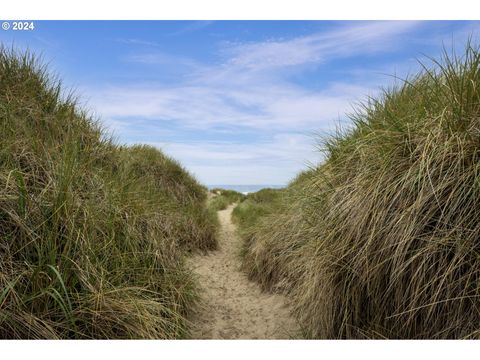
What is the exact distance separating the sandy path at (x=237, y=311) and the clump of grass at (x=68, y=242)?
392 mm

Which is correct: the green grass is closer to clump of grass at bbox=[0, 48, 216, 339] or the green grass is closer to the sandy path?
the sandy path

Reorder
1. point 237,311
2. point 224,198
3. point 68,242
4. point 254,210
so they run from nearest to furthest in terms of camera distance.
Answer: point 68,242 → point 237,311 → point 254,210 → point 224,198

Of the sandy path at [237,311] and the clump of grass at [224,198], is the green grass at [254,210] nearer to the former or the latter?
the sandy path at [237,311]

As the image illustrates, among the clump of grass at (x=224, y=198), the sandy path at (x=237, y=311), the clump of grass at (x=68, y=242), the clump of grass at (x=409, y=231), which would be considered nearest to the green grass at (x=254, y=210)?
the sandy path at (x=237, y=311)

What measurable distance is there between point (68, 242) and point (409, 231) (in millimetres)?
2568

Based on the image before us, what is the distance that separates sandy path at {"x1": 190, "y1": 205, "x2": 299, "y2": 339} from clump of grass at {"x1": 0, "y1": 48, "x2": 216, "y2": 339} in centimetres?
39

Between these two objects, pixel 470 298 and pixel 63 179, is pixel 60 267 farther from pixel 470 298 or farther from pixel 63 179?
pixel 470 298

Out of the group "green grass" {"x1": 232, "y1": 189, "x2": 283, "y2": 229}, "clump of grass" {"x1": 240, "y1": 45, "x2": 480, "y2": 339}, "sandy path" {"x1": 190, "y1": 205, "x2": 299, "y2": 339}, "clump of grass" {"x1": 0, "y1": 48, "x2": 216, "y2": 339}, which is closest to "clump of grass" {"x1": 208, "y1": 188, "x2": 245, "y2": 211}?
A: "green grass" {"x1": 232, "y1": 189, "x2": 283, "y2": 229}

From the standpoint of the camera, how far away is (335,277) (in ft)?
9.71

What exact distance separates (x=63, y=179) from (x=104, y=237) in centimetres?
67

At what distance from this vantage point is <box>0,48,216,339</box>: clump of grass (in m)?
2.52

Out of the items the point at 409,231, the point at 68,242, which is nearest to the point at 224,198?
the point at 68,242

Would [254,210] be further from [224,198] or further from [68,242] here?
[224,198]

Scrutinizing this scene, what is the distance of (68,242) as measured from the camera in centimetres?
279
